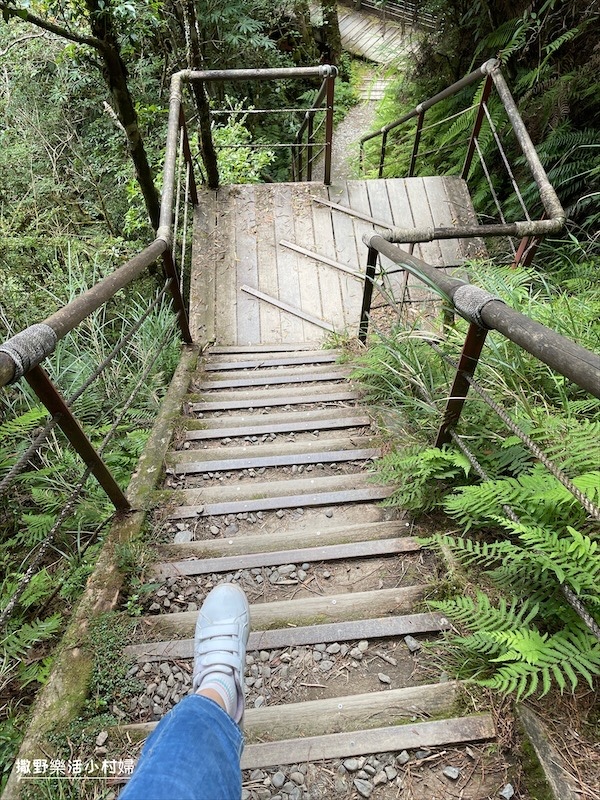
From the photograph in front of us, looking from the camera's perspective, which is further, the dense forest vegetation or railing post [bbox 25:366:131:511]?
the dense forest vegetation

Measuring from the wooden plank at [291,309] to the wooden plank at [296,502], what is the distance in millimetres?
2207

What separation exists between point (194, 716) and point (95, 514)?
54.7 inches

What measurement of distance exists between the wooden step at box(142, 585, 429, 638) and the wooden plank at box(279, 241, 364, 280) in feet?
10.6

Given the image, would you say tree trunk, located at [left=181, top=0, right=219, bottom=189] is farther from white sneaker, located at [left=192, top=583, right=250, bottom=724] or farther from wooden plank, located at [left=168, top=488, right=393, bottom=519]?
white sneaker, located at [left=192, top=583, right=250, bottom=724]

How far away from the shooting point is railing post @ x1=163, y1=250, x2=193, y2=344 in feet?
9.43

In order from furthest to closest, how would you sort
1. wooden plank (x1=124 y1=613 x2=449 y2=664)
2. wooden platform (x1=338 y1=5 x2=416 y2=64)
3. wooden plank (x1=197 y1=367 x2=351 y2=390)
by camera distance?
wooden platform (x1=338 y1=5 x2=416 y2=64) → wooden plank (x1=197 y1=367 x2=351 y2=390) → wooden plank (x1=124 y1=613 x2=449 y2=664)

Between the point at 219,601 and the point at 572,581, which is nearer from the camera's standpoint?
the point at 572,581

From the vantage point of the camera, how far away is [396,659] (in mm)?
1504

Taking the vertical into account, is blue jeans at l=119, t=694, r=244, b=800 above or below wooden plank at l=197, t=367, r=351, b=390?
above

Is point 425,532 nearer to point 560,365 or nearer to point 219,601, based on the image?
point 219,601

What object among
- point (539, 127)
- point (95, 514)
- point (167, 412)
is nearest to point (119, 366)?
point (167, 412)

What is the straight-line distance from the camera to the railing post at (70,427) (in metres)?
1.40

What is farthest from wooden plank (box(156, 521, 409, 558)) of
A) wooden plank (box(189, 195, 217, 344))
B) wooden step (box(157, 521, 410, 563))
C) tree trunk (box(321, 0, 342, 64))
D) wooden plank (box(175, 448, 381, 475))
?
tree trunk (box(321, 0, 342, 64))


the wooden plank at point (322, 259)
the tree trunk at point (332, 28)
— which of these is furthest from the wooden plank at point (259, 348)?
the tree trunk at point (332, 28)
